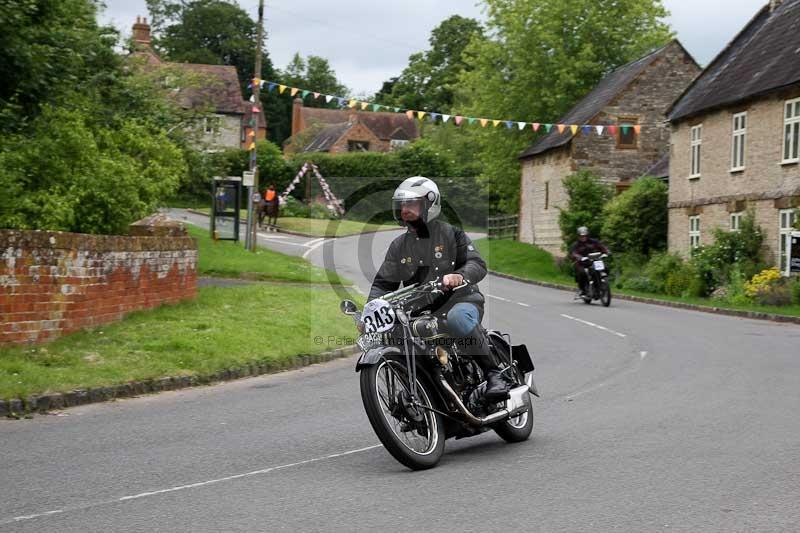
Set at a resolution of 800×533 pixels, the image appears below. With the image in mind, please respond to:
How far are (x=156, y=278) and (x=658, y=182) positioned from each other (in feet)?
99.7

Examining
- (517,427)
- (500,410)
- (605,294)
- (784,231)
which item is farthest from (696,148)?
(500,410)

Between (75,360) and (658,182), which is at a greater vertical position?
(658,182)

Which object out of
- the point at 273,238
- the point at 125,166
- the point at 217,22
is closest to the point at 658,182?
the point at 273,238

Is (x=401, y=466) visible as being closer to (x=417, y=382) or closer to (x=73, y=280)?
(x=417, y=382)

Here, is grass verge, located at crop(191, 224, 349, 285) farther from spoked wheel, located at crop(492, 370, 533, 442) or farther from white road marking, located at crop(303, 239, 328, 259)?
spoked wheel, located at crop(492, 370, 533, 442)

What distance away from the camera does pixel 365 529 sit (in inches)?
219

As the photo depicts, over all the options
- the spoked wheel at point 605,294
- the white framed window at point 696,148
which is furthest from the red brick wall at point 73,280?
the white framed window at point 696,148

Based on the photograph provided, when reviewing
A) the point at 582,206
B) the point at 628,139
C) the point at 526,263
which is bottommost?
the point at 526,263

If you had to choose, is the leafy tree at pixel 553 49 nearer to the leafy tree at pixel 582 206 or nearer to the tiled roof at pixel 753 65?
the leafy tree at pixel 582 206

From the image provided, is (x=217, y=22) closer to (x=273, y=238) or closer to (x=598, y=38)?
(x=598, y=38)

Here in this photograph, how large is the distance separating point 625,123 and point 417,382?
44.0m

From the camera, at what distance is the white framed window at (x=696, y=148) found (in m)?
36.5

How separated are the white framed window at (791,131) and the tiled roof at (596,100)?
1855cm

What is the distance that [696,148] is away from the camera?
121 feet
